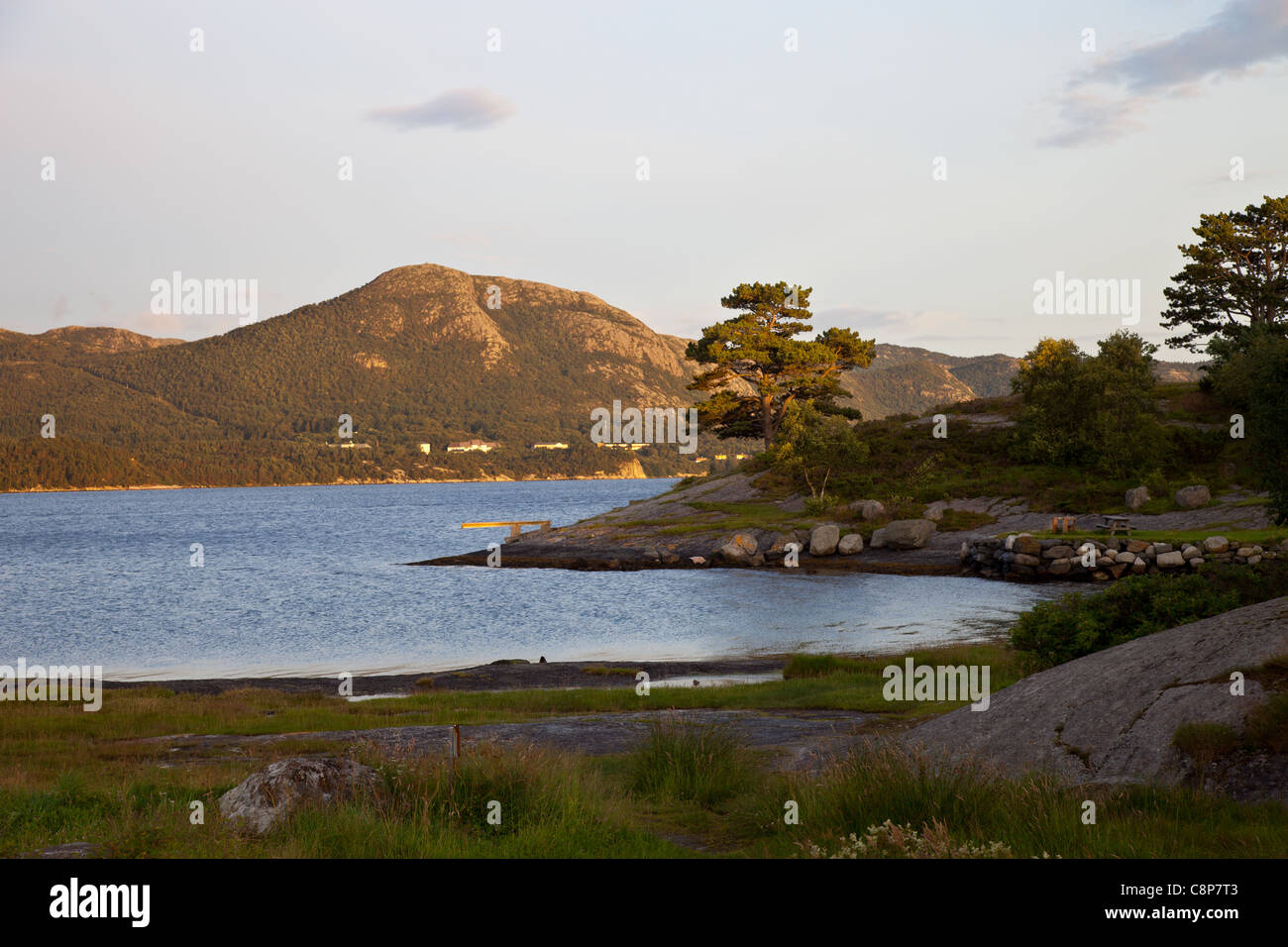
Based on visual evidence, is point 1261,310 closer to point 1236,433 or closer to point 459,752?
point 1236,433

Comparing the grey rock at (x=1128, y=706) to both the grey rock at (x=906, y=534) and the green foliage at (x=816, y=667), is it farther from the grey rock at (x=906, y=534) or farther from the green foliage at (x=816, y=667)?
the grey rock at (x=906, y=534)

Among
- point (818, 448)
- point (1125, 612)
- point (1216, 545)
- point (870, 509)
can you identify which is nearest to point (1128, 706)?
point (1125, 612)

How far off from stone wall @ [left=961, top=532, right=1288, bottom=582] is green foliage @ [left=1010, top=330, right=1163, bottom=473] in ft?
46.9

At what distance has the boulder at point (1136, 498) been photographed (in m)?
54.1

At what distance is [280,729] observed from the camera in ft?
59.7

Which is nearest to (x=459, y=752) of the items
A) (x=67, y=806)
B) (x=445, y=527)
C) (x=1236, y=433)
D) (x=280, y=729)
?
(x=67, y=806)

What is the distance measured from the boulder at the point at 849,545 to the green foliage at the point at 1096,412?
599 inches

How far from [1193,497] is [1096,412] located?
10818mm

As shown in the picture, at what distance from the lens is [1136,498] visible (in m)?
54.4

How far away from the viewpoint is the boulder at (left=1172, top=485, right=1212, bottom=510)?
5184cm

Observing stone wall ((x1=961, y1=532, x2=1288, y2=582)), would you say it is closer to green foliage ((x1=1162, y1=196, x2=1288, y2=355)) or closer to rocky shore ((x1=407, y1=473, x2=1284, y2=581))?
rocky shore ((x1=407, y1=473, x2=1284, y2=581))

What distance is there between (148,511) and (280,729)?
182 metres

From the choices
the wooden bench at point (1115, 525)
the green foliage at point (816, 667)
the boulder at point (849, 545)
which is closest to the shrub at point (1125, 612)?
the green foliage at point (816, 667)

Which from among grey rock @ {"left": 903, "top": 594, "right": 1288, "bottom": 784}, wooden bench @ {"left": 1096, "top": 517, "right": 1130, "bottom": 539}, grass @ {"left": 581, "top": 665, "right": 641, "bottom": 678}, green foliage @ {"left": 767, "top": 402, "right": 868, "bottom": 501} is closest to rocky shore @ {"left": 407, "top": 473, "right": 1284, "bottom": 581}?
wooden bench @ {"left": 1096, "top": 517, "right": 1130, "bottom": 539}
